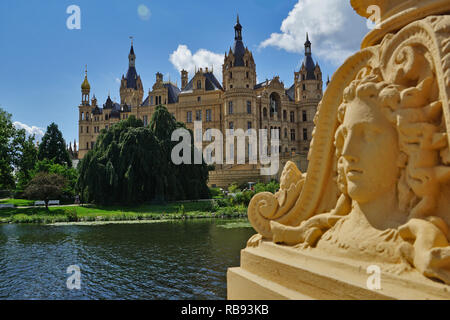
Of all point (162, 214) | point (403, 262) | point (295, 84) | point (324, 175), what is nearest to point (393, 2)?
point (324, 175)

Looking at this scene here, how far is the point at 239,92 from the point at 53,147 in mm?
24769

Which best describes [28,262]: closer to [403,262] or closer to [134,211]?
[403,262]

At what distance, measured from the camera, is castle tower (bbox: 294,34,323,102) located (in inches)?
1927

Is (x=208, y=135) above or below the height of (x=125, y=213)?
above

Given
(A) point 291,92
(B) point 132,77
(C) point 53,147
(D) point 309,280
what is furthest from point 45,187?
(B) point 132,77

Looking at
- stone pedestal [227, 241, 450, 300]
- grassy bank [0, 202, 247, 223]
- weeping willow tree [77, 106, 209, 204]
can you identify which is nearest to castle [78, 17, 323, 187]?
weeping willow tree [77, 106, 209, 204]

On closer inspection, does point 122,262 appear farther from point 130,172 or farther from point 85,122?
point 85,122

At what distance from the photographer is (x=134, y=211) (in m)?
22.4

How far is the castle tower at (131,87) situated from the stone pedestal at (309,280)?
55.2 metres

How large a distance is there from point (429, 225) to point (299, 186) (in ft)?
4.63

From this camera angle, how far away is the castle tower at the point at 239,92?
44.6 metres

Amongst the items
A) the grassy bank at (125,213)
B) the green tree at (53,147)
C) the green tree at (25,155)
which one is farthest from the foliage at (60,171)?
the green tree at (53,147)

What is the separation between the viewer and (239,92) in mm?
44406

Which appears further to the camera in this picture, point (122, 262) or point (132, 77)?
point (132, 77)
